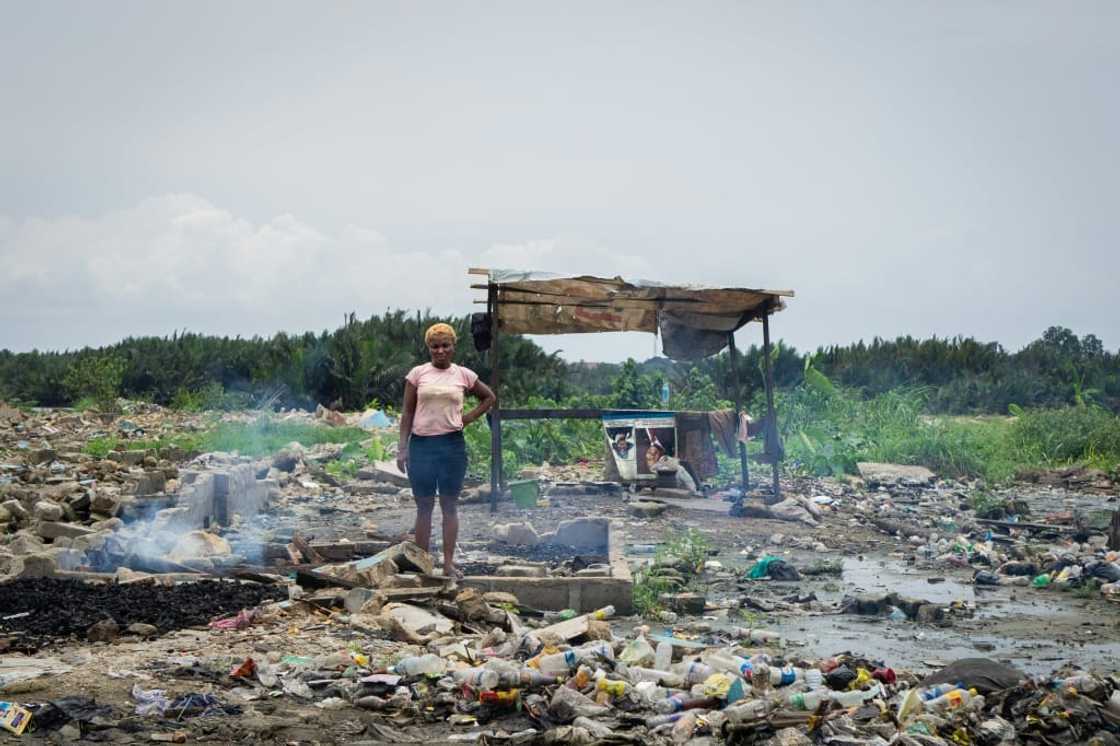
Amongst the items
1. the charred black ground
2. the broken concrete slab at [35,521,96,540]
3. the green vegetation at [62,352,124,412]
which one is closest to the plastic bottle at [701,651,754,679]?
the charred black ground

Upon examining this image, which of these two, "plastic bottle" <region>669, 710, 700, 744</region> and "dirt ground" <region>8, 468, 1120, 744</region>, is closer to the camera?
"plastic bottle" <region>669, 710, 700, 744</region>

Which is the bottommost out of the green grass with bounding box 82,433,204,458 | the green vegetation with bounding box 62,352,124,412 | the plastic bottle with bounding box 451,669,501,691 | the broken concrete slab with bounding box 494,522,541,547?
the plastic bottle with bounding box 451,669,501,691

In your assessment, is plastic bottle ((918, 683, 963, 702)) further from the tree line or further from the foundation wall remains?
the tree line

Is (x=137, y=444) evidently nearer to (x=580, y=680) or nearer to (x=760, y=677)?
(x=580, y=680)

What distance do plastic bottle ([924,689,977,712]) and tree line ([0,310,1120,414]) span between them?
19.1 m

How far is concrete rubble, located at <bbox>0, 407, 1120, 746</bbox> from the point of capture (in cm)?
457

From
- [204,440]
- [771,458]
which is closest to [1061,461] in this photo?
[771,458]

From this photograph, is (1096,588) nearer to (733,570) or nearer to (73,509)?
(733,570)

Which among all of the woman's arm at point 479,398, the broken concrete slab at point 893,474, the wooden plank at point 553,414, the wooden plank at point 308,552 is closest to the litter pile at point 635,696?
the woman's arm at point 479,398

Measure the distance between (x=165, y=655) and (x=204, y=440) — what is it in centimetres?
1332

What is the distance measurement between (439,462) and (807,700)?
143 inches

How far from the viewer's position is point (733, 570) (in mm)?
9039

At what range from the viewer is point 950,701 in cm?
475

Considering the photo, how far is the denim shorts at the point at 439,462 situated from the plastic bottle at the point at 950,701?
3755 mm
